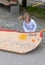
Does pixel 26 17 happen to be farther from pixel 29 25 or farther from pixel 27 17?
pixel 29 25

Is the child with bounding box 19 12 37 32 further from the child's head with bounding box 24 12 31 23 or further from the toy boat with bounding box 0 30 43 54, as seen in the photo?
the toy boat with bounding box 0 30 43 54

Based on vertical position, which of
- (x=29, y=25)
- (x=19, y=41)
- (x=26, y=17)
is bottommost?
(x=19, y=41)

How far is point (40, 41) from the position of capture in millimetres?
6285

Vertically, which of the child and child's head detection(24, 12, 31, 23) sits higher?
child's head detection(24, 12, 31, 23)

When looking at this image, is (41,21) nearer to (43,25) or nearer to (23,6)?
(43,25)

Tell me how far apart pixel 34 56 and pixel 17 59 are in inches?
15.5

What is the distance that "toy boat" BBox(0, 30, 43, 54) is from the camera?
6.04 m

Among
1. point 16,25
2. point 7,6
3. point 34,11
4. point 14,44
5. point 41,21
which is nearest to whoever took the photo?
point 14,44

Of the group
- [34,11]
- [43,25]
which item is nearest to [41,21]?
[43,25]

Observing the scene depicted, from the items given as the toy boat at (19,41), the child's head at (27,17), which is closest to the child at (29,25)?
the child's head at (27,17)

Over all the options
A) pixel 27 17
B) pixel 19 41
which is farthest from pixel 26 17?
pixel 19 41

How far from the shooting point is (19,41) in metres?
6.26

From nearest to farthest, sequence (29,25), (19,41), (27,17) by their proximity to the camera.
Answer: (19,41)
(27,17)
(29,25)

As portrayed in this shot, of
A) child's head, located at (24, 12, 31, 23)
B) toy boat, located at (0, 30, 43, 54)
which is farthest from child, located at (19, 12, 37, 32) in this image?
toy boat, located at (0, 30, 43, 54)
